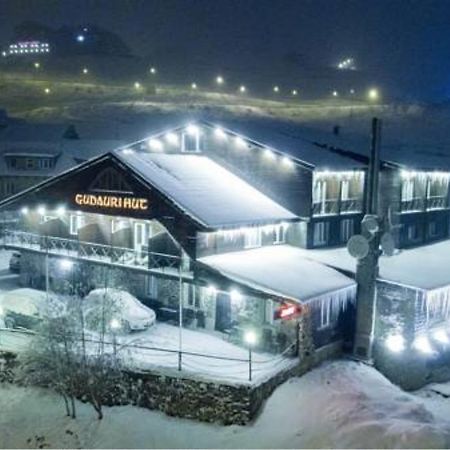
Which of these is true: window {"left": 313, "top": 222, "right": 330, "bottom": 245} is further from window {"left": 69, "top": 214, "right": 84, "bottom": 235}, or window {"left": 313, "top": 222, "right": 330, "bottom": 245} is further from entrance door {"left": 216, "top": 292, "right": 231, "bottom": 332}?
window {"left": 69, "top": 214, "right": 84, "bottom": 235}

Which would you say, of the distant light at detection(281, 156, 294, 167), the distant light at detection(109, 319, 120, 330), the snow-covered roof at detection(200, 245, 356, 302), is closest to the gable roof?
the snow-covered roof at detection(200, 245, 356, 302)

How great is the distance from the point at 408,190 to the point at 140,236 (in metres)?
20.2

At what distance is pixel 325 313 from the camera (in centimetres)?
2961

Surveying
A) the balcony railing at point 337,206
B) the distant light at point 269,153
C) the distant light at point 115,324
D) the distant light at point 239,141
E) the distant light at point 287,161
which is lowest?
the distant light at point 115,324

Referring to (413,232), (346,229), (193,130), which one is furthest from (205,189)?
(413,232)

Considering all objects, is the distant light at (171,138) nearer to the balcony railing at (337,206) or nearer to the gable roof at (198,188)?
the gable roof at (198,188)

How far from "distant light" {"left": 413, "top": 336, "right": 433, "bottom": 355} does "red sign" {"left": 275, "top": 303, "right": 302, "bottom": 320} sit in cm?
645

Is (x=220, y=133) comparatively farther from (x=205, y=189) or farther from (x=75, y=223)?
(x=75, y=223)

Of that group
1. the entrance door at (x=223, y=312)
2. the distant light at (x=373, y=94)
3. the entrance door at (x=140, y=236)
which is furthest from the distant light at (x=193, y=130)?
the distant light at (x=373, y=94)

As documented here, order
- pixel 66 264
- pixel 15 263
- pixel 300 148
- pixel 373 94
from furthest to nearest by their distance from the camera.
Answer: pixel 373 94
pixel 15 263
pixel 300 148
pixel 66 264

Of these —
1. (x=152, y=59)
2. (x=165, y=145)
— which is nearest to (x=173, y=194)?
(x=165, y=145)

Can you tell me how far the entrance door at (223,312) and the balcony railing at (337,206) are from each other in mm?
9335

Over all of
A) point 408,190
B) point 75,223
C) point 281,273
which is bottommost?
point 281,273

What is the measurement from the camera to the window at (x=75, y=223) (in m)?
36.6
